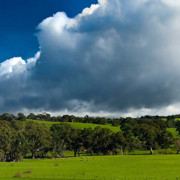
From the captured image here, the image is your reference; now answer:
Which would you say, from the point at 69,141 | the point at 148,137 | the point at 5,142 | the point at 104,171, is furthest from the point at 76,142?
the point at 104,171

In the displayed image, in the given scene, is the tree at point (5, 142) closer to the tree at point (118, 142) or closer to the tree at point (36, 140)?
the tree at point (36, 140)

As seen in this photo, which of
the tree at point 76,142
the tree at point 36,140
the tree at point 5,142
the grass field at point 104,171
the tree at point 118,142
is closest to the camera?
the grass field at point 104,171

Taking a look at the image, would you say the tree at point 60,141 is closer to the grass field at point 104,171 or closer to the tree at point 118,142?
the tree at point 118,142

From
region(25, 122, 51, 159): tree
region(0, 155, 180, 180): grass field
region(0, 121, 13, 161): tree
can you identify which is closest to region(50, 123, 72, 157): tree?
region(25, 122, 51, 159): tree

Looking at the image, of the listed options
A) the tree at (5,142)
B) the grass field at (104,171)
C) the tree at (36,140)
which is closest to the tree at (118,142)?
the tree at (36,140)

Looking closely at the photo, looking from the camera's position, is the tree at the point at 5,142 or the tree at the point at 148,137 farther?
the tree at the point at 148,137

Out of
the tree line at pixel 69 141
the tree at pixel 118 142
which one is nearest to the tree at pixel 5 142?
the tree line at pixel 69 141

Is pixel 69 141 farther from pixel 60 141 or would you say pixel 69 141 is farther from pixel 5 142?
pixel 5 142

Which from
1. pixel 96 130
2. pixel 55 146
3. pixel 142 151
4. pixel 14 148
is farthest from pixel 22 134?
pixel 142 151

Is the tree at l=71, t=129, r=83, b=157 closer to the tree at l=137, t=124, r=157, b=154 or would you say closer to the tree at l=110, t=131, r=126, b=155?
the tree at l=110, t=131, r=126, b=155

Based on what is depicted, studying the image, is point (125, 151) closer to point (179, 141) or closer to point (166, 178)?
point (179, 141)

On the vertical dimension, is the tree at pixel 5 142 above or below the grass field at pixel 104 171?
above

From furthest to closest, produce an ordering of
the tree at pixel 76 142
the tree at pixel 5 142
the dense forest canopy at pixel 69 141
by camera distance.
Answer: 1. the tree at pixel 76 142
2. the dense forest canopy at pixel 69 141
3. the tree at pixel 5 142

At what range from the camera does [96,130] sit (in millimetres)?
160125
